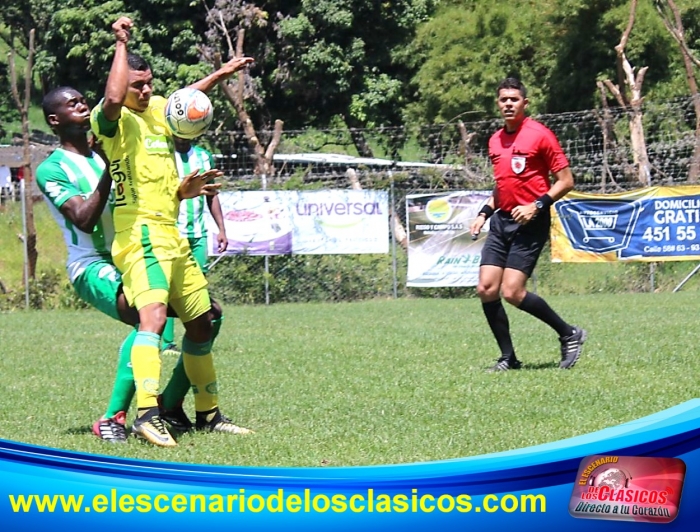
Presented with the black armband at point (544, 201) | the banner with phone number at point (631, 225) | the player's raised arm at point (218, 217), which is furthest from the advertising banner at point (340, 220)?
the black armband at point (544, 201)

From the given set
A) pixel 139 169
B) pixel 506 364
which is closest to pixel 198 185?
pixel 139 169

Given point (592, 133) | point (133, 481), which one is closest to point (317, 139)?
point (592, 133)

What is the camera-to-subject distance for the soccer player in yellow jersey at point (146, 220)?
5.21 m

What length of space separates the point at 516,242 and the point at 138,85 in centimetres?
347

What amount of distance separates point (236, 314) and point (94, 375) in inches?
260

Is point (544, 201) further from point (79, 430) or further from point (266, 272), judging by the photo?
point (266, 272)

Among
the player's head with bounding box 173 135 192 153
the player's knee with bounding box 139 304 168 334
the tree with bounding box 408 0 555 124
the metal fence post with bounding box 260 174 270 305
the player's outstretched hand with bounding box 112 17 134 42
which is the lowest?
the metal fence post with bounding box 260 174 270 305

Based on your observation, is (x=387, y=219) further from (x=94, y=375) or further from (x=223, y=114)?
(x=223, y=114)

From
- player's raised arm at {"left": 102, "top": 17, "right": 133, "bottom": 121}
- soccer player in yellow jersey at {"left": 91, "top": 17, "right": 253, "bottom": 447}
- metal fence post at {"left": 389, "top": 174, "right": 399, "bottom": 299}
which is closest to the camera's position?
player's raised arm at {"left": 102, "top": 17, "right": 133, "bottom": 121}

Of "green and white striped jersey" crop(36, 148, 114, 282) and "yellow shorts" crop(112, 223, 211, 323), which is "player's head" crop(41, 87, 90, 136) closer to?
"green and white striped jersey" crop(36, 148, 114, 282)

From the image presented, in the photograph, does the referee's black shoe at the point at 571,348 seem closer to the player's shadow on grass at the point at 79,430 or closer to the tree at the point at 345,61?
the player's shadow on grass at the point at 79,430

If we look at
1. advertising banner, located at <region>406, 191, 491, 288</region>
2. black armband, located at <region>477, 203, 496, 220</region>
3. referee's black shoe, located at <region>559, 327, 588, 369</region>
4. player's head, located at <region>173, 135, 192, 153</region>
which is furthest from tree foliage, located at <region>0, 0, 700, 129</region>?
referee's black shoe, located at <region>559, 327, 588, 369</region>

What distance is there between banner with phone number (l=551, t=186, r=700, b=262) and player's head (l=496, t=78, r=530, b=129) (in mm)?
Result: 9104

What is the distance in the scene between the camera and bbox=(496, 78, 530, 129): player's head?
7770 millimetres
